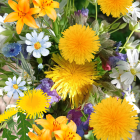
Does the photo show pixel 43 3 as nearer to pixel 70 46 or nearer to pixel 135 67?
pixel 70 46

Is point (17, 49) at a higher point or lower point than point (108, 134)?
higher

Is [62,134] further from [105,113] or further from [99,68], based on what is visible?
[99,68]

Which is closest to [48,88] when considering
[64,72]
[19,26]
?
[64,72]

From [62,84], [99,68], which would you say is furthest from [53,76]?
[99,68]

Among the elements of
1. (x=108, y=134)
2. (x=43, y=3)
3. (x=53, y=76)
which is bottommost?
(x=108, y=134)

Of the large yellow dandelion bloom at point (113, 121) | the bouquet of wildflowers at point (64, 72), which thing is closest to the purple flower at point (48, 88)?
the bouquet of wildflowers at point (64, 72)

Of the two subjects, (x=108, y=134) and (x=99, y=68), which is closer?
(x=108, y=134)

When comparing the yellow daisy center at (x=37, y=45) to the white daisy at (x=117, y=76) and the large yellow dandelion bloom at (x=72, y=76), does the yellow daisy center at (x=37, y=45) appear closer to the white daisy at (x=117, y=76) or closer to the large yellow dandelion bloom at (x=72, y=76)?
the large yellow dandelion bloom at (x=72, y=76)
